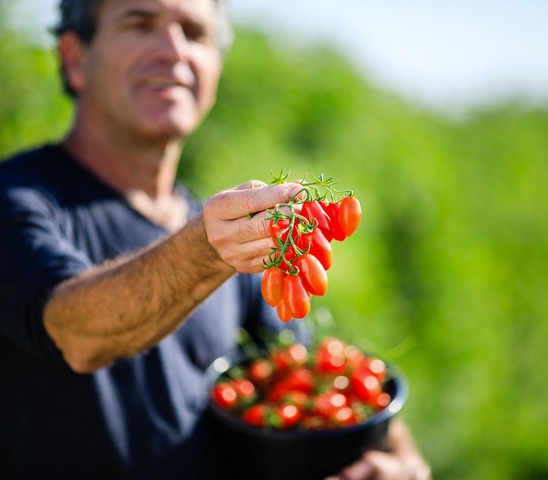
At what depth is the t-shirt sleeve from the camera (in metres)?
1.75

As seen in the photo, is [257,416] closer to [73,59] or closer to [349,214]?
[349,214]

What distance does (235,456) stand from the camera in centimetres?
221

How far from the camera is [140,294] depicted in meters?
1.69

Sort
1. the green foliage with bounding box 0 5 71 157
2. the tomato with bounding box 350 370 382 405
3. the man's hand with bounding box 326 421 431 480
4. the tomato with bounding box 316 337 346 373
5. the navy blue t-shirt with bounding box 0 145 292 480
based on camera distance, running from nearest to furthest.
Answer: the navy blue t-shirt with bounding box 0 145 292 480 → the man's hand with bounding box 326 421 431 480 → the tomato with bounding box 350 370 382 405 → the tomato with bounding box 316 337 346 373 → the green foliage with bounding box 0 5 71 157

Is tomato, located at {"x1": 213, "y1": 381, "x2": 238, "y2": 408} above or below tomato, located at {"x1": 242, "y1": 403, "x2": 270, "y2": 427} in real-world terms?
above

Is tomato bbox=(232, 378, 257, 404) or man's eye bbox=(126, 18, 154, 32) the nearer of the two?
tomato bbox=(232, 378, 257, 404)

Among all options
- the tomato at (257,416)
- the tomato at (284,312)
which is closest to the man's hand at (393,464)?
the tomato at (257,416)

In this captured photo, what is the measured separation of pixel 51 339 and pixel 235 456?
74 cm

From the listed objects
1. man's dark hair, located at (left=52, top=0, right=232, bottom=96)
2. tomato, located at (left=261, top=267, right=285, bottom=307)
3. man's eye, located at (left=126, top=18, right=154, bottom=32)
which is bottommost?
tomato, located at (left=261, top=267, right=285, bottom=307)

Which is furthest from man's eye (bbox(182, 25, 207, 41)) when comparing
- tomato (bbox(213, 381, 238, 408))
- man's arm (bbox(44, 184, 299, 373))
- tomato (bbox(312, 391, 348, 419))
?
tomato (bbox(312, 391, 348, 419))

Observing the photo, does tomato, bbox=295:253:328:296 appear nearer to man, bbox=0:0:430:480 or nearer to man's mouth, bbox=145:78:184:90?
man, bbox=0:0:430:480

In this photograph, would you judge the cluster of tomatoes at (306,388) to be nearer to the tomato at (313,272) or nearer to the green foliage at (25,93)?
the tomato at (313,272)

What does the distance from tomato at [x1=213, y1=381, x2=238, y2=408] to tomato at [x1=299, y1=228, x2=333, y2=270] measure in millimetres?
1043

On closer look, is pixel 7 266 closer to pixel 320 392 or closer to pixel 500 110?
pixel 320 392
